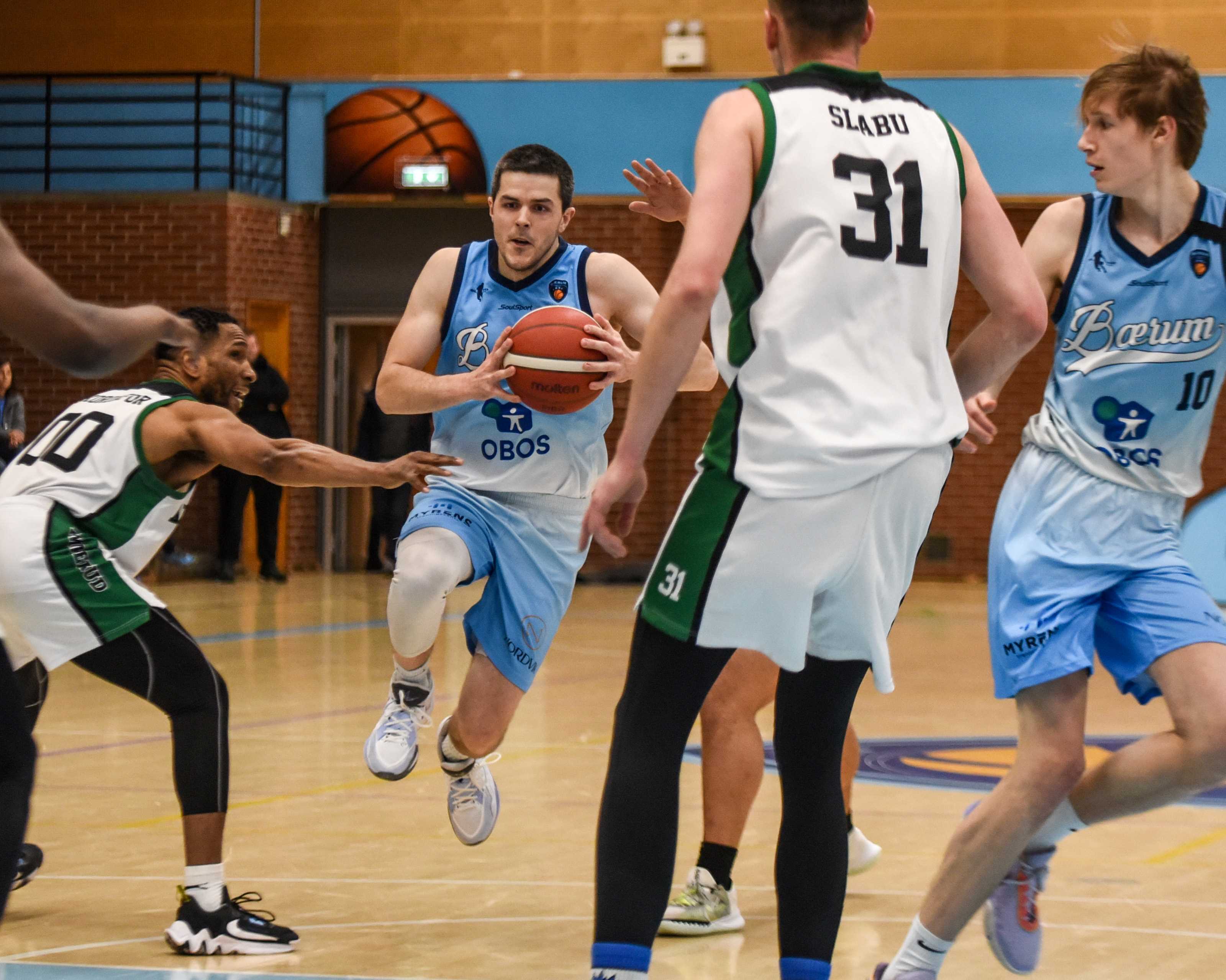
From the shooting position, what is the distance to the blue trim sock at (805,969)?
2.91 m

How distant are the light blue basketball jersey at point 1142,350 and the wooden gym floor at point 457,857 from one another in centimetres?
121

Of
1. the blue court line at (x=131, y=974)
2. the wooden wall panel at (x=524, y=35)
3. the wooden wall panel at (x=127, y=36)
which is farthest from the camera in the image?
the wooden wall panel at (x=127, y=36)

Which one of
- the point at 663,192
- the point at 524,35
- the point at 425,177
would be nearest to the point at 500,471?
the point at 663,192

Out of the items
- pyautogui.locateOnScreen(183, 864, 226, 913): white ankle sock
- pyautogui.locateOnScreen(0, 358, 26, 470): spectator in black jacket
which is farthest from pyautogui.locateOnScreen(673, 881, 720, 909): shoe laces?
pyautogui.locateOnScreen(0, 358, 26, 470): spectator in black jacket

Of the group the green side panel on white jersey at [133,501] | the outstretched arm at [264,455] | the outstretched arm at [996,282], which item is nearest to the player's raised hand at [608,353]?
the outstretched arm at [264,455]

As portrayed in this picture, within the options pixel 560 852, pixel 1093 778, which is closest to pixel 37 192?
pixel 560 852

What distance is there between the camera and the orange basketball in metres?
4.29

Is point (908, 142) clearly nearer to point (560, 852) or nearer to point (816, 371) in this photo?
point (816, 371)

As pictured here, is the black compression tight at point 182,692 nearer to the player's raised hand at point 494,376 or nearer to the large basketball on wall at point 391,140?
the player's raised hand at point 494,376

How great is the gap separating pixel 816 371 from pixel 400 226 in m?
14.6

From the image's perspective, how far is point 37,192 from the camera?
16266 millimetres

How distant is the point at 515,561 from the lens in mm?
4723

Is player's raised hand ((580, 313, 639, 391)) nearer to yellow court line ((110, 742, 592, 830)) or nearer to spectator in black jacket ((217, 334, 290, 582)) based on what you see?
yellow court line ((110, 742, 592, 830))

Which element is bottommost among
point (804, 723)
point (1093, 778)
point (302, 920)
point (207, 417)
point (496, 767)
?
point (496, 767)
